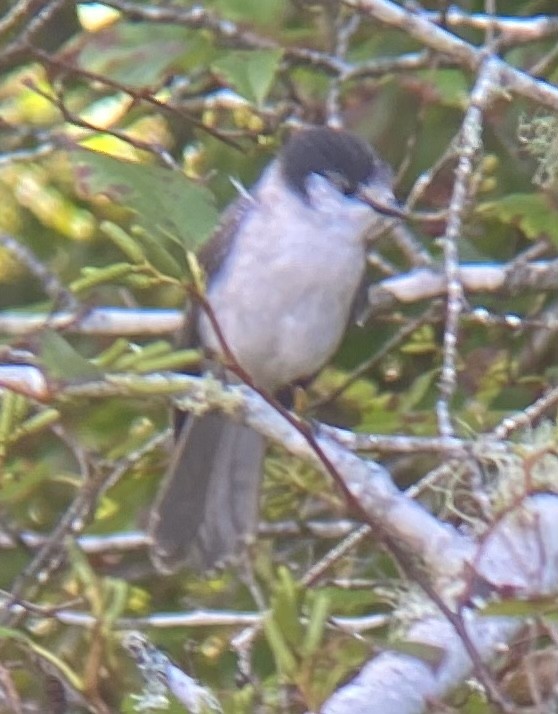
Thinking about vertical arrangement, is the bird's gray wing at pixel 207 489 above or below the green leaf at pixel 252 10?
below

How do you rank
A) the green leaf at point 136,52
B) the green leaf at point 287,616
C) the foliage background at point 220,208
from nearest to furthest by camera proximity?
the green leaf at point 287,616 < the foliage background at point 220,208 < the green leaf at point 136,52

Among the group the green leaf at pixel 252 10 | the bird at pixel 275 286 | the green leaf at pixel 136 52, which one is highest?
the green leaf at pixel 252 10

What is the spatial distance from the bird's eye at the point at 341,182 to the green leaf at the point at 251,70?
583mm

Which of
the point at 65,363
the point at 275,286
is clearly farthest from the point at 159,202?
the point at 275,286

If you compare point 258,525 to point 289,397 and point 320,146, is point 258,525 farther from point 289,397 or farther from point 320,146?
point 320,146

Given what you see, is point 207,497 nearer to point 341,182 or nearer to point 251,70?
point 341,182

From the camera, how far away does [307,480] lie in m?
3.34

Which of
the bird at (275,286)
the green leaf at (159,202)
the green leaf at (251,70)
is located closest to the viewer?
the green leaf at (159,202)

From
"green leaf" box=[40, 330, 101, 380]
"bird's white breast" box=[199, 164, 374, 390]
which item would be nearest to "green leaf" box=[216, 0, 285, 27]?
"bird's white breast" box=[199, 164, 374, 390]

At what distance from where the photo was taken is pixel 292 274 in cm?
376

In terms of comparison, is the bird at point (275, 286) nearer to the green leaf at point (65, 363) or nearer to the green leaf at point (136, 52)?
the green leaf at point (136, 52)

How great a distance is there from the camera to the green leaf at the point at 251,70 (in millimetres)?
2994

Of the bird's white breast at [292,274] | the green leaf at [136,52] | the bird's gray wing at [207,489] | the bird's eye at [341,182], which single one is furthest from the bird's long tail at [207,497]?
the green leaf at [136,52]

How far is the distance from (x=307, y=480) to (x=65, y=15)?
5.25ft
